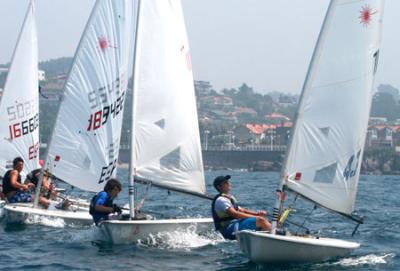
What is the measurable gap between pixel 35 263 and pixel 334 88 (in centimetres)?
488

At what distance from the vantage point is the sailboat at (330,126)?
13.9 m

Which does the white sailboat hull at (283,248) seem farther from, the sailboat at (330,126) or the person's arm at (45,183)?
the person's arm at (45,183)

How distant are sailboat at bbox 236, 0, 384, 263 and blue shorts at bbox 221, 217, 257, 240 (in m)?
0.38

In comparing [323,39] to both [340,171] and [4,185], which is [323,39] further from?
[4,185]

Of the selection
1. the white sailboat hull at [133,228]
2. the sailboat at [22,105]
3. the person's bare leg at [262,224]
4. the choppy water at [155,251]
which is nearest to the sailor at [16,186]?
the choppy water at [155,251]

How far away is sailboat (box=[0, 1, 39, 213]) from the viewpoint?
923 inches

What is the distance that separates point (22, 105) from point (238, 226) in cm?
1026

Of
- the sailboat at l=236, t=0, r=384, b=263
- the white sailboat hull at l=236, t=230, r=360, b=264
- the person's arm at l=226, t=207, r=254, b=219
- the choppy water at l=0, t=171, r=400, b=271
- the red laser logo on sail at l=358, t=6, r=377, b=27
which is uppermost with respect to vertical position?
the red laser logo on sail at l=358, t=6, r=377, b=27

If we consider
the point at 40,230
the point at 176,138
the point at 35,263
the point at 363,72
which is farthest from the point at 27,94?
the point at 363,72

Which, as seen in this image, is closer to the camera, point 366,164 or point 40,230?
point 40,230

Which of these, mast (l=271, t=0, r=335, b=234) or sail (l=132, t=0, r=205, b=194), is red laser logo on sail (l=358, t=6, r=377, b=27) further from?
sail (l=132, t=0, r=205, b=194)

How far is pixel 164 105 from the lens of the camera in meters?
17.1

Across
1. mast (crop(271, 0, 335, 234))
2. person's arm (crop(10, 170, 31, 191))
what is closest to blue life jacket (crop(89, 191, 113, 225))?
mast (crop(271, 0, 335, 234))

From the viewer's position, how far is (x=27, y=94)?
2370 centimetres
